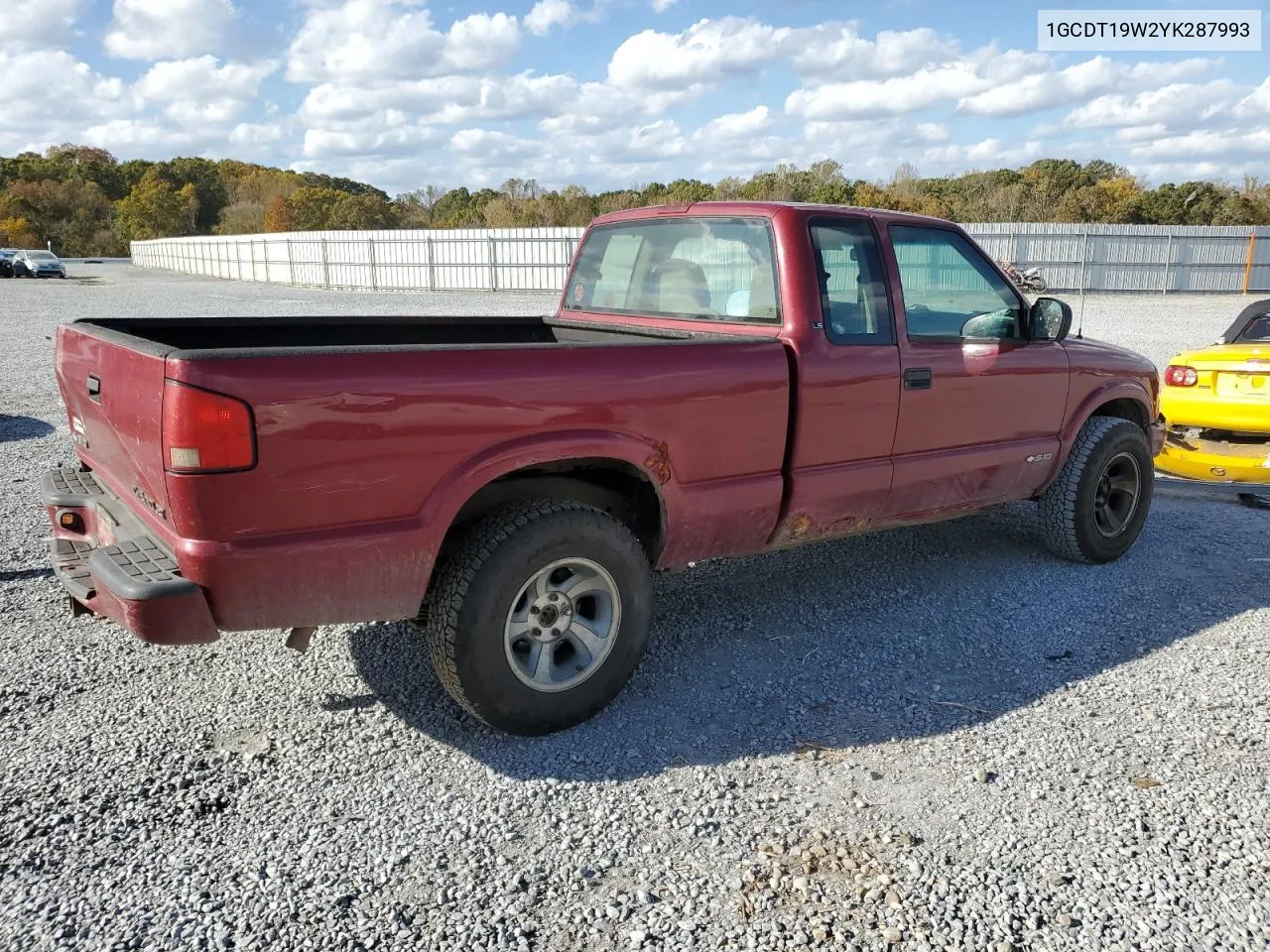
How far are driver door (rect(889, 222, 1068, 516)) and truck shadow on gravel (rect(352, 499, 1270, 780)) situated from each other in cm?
57

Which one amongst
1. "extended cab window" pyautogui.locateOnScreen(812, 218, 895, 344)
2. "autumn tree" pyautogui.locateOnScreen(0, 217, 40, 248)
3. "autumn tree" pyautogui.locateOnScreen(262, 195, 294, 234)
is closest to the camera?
"extended cab window" pyautogui.locateOnScreen(812, 218, 895, 344)

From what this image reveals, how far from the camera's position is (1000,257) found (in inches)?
1270

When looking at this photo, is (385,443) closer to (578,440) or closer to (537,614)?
(578,440)

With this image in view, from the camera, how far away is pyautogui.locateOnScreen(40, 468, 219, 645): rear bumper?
8.84ft

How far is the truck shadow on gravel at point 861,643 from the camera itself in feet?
11.3

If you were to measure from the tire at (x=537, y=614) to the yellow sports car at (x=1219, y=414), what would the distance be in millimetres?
4909

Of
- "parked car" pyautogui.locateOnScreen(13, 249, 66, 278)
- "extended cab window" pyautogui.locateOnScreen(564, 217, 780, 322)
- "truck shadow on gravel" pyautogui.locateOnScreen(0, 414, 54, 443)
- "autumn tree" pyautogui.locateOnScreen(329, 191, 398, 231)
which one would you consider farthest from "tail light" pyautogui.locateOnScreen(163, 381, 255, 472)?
"autumn tree" pyautogui.locateOnScreen(329, 191, 398, 231)

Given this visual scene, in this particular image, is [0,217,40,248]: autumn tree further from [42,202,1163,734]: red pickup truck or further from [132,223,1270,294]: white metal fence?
[42,202,1163,734]: red pickup truck

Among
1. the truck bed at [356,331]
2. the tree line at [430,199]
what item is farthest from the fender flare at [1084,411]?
the tree line at [430,199]

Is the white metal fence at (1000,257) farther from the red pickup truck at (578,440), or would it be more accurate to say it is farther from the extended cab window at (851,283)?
the extended cab window at (851,283)

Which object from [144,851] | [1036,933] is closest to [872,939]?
Answer: [1036,933]

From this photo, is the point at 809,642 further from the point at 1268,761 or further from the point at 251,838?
A: the point at 251,838

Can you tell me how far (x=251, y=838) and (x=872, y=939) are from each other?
1789 mm

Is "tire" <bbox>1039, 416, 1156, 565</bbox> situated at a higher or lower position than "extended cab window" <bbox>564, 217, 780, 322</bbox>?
lower
